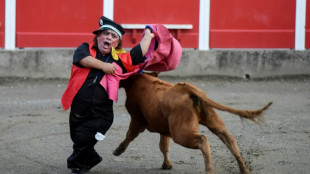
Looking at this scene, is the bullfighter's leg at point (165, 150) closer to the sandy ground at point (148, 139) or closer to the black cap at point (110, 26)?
the sandy ground at point (148, 139)

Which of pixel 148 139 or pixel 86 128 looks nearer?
pixel 86 128

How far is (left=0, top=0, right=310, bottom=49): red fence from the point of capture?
13391 mm

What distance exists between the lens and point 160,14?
13812 mm

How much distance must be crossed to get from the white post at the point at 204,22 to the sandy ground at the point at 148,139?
83.0 inches

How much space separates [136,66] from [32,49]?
7597 millimetres

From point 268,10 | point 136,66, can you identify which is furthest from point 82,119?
point 268,10

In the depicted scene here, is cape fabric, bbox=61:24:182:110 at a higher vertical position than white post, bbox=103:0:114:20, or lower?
lower


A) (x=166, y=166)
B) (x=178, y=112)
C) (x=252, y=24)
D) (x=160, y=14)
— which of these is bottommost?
(x=166, y=166)

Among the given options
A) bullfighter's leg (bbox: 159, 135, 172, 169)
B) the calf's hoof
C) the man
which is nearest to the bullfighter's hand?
the man

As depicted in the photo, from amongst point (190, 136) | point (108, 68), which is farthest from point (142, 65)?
point (190, 136)

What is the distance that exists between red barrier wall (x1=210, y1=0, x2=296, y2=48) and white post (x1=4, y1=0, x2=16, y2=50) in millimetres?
4231

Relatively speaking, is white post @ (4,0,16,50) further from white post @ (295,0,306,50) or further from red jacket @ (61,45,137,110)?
red jacket @ (61,45,137,110)

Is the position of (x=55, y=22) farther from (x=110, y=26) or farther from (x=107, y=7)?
(x=110, y=26)

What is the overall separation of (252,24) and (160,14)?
2084 mm
